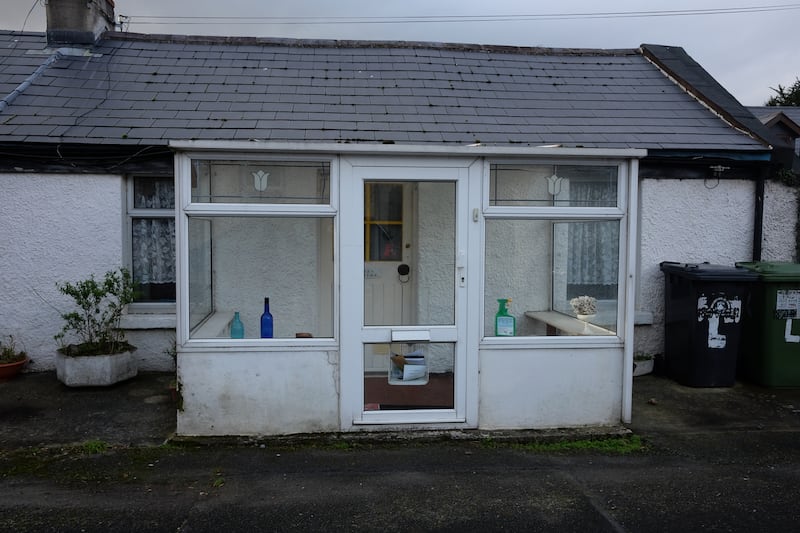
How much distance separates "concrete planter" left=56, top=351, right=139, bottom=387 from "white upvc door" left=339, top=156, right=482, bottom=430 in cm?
294

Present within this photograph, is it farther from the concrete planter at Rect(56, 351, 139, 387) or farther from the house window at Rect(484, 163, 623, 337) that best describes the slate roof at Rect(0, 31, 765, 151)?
the concrete planter at Rect(56, 351, 139, 387)

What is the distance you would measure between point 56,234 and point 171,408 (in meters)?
2.68

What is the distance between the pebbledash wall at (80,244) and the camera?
7.01 metres

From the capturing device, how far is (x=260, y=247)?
5738 mm

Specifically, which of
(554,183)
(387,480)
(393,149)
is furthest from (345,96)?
(387,480)

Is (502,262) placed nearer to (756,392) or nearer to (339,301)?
(339,301)

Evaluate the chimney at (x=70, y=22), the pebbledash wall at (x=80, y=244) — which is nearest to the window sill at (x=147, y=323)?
the pebbledash wall at (x=80, y=244)

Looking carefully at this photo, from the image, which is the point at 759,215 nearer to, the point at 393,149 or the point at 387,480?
the point at 393,149

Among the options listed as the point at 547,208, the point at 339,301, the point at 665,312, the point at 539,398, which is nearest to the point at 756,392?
the point at 665,312

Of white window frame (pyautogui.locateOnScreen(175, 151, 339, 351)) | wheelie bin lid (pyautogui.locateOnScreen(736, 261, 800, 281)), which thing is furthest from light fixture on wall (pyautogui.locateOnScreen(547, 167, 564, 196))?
wheelie bin lid (pyautogui.locateOnScreen(736, 261, 800, 281))

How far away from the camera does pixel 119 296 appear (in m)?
6.67

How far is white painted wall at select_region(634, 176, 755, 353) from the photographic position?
293 inches

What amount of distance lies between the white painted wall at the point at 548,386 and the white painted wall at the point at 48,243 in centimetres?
457

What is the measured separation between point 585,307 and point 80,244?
553cm
